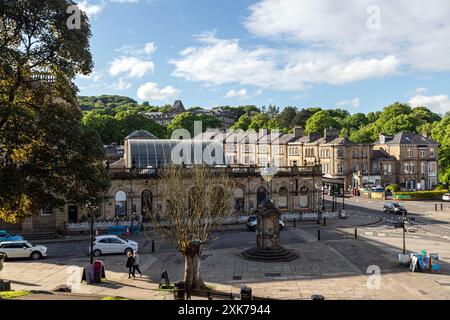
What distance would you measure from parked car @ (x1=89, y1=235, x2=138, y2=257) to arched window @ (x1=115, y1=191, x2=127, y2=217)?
39.7ft

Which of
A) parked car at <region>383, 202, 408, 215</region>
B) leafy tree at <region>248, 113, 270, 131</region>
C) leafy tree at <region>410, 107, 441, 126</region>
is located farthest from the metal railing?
leafy tree at <region>410, 107, 441, 126</region>

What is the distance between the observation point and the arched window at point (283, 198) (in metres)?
→ 48.2

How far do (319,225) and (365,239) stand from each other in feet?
26.2

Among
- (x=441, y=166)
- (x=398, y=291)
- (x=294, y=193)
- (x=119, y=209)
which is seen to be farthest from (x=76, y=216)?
(x=441, y=166)

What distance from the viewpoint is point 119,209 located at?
140ft

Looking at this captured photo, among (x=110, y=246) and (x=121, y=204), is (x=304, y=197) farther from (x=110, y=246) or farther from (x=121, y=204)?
(x=110, y=246)

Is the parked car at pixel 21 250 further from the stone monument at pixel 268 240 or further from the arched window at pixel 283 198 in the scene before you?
the arched window at pixel 283 198

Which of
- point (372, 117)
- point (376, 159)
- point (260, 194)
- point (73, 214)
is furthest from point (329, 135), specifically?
point (372, 117)

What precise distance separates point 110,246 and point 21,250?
18.8 feet

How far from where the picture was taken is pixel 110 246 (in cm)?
3025

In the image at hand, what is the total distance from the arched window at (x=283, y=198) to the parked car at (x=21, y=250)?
86.6 ft

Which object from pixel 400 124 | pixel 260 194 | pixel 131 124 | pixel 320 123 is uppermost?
pixel 320 123

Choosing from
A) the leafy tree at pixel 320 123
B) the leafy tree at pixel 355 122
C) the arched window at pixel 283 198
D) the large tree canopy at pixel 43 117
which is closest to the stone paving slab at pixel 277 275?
the large tree canopy at pixel 43 117

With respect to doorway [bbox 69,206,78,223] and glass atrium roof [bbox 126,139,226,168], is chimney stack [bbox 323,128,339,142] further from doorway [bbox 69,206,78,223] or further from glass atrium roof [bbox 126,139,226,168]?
doorway [bbox 69,206,78,223]
